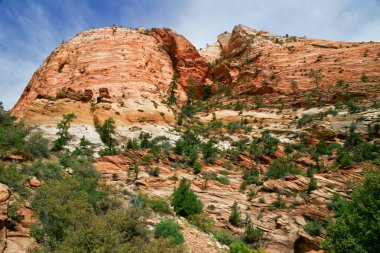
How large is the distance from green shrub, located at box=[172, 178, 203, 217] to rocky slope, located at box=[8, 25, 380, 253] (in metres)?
1.32

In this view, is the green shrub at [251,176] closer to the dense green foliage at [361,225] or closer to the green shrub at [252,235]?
the green shrub at [252,235]

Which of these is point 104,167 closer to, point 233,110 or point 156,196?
point 156,196

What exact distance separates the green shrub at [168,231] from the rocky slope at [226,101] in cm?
104

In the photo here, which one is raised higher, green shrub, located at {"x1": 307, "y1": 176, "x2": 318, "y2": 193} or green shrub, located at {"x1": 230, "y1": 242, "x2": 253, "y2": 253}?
green shrub, located at {"x1": 307, "y1": 176, "x2": 318, "y2": 193}

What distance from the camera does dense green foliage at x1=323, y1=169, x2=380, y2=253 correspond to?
580 inches

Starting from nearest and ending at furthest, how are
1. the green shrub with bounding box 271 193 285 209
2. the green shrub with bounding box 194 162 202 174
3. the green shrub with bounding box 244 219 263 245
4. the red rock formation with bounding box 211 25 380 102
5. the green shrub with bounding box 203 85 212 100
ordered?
1. the green shrub with bounding box 244 219 263 245
2. the green shrub with bounding box 271 193 285 209
3. the green shrub with bounding box 194 162 202 174
4. the red rock formation with bounding box 211 25 380 102
5. the green shrub with bounding box 203 85 212 100

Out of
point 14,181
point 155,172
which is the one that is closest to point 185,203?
point 155,172

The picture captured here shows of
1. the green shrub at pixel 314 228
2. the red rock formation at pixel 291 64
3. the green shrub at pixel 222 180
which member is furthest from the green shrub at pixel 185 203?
the red rock formation at pixel 291 64

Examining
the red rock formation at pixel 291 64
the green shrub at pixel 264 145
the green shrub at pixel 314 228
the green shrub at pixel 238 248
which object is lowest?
the green shrub at pixel 238 248

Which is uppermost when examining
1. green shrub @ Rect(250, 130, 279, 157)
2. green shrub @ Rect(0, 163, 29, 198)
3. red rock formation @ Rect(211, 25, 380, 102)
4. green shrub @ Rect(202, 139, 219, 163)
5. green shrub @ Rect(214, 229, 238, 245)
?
red rock formation @ Rect(211, 25, 380, 102)

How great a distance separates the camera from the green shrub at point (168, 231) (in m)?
15.3

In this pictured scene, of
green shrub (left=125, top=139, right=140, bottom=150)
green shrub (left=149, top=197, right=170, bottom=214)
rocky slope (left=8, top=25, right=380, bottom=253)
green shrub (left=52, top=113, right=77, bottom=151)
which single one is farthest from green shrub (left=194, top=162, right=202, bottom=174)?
green shrub (left=52, top=113, right=77, bottom=151)

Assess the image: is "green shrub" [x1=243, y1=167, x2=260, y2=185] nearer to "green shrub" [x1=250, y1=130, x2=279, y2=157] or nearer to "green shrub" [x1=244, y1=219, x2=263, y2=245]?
"green shrub" [x1=250, y1=130, x2=279, y2=157]

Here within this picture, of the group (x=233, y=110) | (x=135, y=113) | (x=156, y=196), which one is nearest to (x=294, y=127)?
(x=233, y=110)
